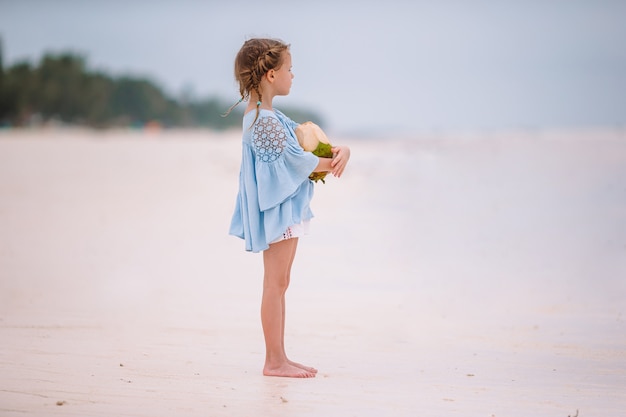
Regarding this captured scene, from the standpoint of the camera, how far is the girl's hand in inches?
167

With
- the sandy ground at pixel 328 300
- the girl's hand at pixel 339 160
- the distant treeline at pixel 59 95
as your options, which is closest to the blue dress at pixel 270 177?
the girl's hand at pixel 339 160

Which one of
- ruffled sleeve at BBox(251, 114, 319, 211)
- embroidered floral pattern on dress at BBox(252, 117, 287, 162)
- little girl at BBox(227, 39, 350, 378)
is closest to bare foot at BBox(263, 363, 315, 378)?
little girl at BBox(227, 39, 350, 378)

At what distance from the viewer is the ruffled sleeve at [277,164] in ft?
13.7

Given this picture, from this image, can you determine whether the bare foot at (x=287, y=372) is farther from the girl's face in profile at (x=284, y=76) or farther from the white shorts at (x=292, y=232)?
the girl's face in profile at (x=284, y=76)

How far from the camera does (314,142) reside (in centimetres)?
427

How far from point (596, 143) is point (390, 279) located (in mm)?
19122

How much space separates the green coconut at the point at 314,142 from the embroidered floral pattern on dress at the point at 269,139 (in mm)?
143

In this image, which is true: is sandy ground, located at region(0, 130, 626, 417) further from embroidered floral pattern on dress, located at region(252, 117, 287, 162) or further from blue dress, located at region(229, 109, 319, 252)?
embroidered floral pattern on dress, located at region(252, 117, 287, 162)

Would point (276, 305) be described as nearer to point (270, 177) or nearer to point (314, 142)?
point (270, 177)

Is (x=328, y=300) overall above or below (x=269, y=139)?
below

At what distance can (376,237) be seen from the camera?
435 inches

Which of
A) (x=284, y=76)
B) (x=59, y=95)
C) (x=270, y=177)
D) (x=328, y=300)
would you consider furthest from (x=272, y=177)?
(x=59, y=95)

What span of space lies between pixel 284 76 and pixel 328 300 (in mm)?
3166

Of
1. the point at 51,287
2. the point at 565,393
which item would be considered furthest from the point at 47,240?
the point at 565,393
